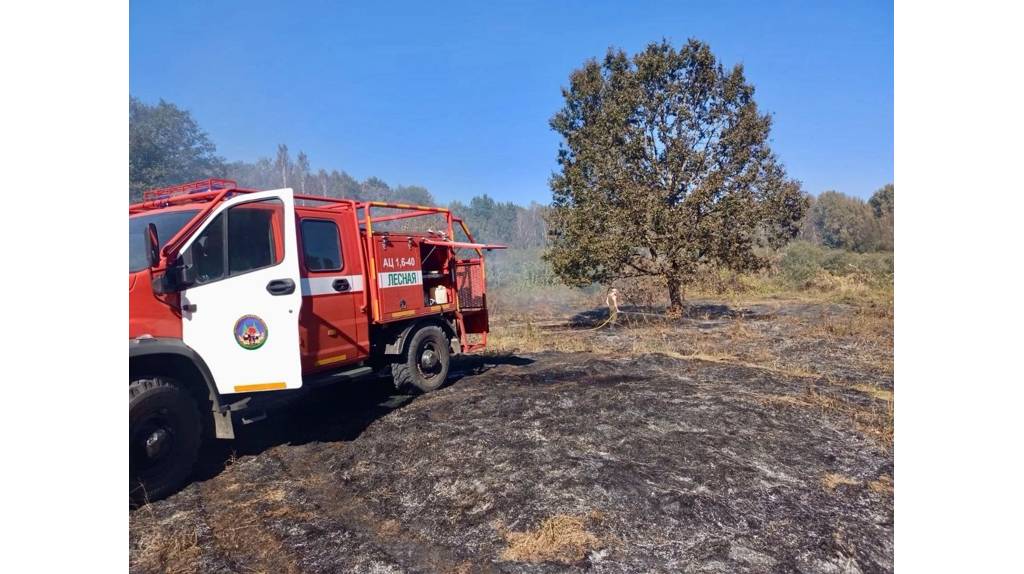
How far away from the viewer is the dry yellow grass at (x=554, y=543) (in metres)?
3.15

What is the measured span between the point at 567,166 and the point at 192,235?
12854 mm

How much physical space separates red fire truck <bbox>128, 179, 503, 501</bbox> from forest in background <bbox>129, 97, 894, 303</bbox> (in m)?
9.34

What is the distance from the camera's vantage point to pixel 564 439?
4922 millimetres

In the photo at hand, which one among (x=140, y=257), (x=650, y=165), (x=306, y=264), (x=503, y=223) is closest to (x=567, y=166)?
(x=650, y=165)

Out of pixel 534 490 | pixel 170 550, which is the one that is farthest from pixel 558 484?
pixel 170 550

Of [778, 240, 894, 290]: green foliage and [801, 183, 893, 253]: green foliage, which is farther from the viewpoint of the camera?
[801, 183, 893, 253]: green foliage

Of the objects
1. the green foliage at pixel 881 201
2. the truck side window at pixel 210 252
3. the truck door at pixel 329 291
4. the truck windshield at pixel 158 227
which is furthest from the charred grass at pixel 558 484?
the green foliage at pixel 881 201

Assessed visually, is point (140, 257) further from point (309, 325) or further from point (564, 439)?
point (564, 439)

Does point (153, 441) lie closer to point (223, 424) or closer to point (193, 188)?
point (223, 424)

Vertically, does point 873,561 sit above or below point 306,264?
below

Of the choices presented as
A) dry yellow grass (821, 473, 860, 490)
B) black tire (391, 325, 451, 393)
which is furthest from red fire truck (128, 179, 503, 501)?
dry yellow grass (821, 473, 860, 490)

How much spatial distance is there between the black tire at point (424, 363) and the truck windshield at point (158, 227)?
2.87 m

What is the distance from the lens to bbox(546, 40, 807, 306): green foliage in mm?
13523

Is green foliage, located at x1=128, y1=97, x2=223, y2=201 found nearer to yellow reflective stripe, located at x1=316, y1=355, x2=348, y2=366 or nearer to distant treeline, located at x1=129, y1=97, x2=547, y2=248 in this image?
distant treeline, located at x1=129, y1=97, x2=547, y2=248
